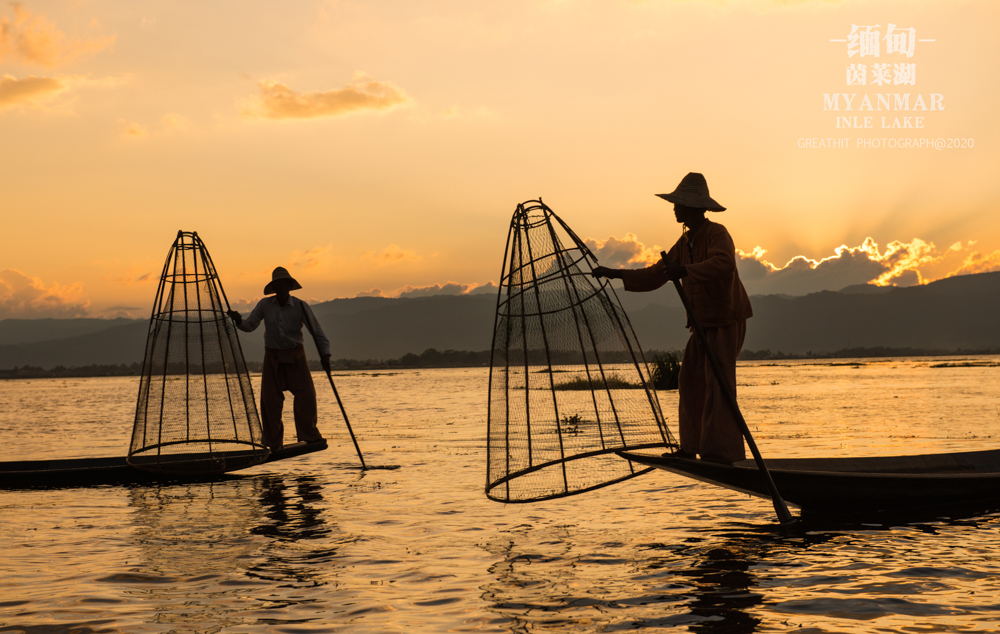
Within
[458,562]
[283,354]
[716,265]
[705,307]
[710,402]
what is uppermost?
[716,265]

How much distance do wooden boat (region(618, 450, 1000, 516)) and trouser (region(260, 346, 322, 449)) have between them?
531cm

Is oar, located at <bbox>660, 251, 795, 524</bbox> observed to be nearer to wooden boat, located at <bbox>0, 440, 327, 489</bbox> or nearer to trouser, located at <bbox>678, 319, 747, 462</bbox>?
trouser, located at <bbox>678, 319, 747, 462</bbox>

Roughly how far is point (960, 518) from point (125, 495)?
849cm

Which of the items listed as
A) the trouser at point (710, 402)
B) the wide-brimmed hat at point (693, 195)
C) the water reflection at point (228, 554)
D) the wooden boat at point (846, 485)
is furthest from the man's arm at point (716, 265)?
the water reflection at point (228, 554)

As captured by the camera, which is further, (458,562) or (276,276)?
(276,276)

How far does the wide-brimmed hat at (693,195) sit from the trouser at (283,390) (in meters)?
5.58

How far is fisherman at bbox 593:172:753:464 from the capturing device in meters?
6.19

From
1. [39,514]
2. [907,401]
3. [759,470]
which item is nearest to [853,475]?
[759,470]

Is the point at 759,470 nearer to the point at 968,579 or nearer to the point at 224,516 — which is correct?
the point at 968,579

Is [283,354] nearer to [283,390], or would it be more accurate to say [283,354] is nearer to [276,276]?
[283,390]

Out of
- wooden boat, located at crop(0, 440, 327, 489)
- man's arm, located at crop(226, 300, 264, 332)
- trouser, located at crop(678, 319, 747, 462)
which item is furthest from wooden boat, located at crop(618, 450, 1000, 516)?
man's arm, located at crop(226, 300, 264, 332)

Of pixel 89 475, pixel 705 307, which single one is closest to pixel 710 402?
pixel 705 307

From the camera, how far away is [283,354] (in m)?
10.3

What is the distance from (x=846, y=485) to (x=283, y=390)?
666 cm
